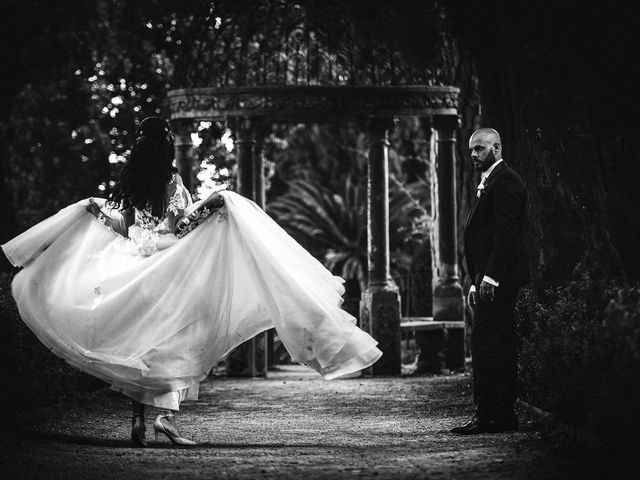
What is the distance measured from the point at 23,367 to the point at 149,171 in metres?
2.13

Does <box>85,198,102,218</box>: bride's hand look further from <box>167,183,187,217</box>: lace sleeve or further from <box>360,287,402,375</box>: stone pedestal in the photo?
<box>360,287,402,375</box>: stone pedestal

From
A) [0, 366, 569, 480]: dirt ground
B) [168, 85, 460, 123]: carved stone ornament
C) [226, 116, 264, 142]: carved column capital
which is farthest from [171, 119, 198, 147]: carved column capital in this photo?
[0, 366, 569, 480]: dirt ground

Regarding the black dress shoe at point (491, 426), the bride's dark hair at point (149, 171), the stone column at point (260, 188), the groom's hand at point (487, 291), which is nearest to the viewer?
the groom's hand at point (487, 291)

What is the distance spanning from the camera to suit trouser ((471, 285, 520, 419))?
939 centimetres

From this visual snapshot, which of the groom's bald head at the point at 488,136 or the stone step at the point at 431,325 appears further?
the stone step at the point at 431,325

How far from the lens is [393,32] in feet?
53.6

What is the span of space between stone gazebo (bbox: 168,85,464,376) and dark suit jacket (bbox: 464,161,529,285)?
713cm

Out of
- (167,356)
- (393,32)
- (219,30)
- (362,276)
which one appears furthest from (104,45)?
(167,356)

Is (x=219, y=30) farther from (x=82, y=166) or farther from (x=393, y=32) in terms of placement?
(x=82, y=166)

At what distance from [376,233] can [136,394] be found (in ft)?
28.7

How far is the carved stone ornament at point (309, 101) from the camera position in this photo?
16344 millimetres

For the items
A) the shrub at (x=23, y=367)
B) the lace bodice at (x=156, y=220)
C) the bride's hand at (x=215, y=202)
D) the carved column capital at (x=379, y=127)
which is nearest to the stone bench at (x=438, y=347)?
the carved column capital at (x=379, y=127)

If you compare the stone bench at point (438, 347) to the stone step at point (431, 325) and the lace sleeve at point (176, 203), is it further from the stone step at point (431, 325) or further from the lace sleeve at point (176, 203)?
the lace sleeve at point (176, 203)

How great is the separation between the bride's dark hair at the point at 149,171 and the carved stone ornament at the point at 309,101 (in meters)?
7.13
